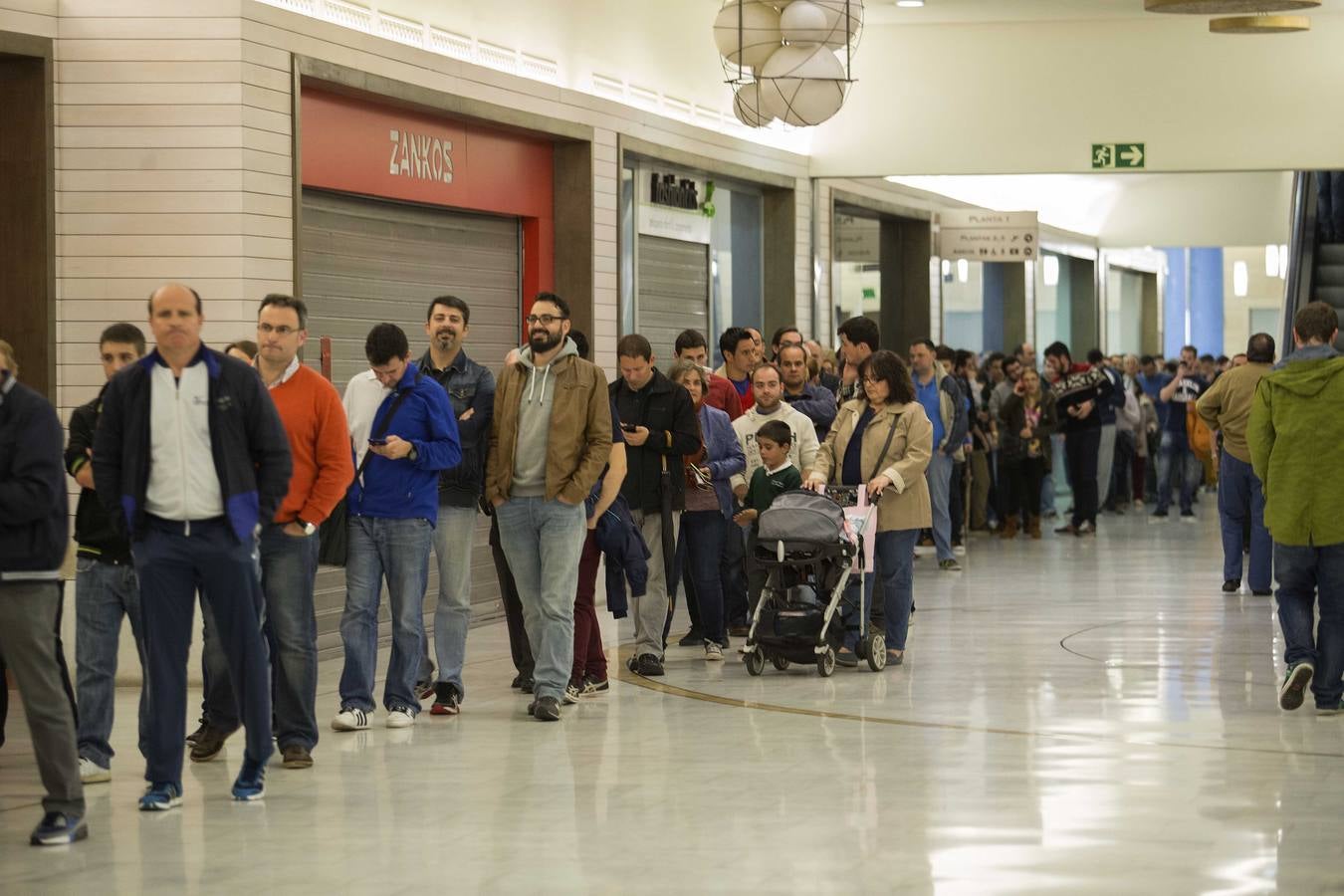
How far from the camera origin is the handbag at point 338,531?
304 inches

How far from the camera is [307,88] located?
33.6ft

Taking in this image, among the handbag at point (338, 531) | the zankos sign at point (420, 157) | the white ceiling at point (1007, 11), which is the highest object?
the white ceiling at point (1007, 11)

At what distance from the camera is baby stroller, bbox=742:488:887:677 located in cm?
915

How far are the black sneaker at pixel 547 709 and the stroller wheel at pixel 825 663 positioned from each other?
1.61m

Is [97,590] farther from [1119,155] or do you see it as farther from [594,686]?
[1119,155]

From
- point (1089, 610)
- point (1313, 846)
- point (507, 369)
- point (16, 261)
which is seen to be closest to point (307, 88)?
point (16, 261)

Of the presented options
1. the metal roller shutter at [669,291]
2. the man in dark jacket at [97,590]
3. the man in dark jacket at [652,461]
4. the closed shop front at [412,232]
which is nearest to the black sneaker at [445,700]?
the man in dark jacket at [652,461]

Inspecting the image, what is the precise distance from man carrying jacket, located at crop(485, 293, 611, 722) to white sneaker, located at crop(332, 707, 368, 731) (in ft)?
2.27

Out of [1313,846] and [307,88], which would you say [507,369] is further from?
[1313,846]

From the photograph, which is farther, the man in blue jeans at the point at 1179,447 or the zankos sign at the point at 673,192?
the man in blue jeans at the point at 1179,447

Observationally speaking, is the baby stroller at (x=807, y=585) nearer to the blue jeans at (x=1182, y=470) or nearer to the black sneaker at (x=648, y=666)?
the black sneaker at (x=648, y=666)

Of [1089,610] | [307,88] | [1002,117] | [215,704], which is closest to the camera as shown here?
[215,704]

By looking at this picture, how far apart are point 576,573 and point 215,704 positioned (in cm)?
173

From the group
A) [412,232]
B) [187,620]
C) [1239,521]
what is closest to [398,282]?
[412,232]
